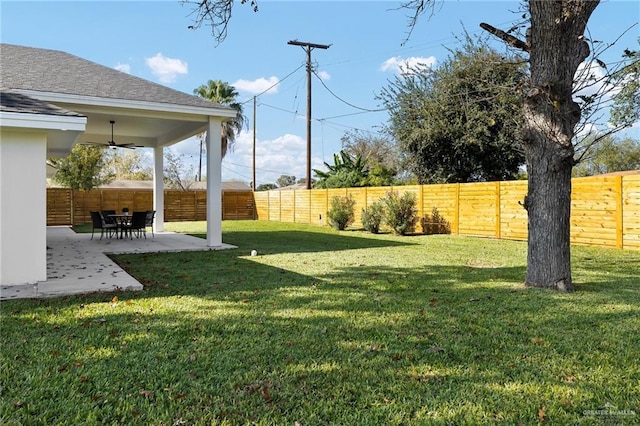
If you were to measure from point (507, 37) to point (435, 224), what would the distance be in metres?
10.2

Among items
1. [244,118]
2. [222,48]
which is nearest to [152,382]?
[222,48]

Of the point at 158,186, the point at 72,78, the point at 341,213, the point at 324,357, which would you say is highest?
the point at 72,78

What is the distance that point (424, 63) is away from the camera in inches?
833

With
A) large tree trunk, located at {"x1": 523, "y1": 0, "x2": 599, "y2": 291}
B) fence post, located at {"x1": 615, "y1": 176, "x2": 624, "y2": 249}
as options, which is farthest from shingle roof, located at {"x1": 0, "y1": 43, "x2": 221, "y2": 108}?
fence post, located at {"x1": 615, "y1": 176, "x2": 624, "y2": 249}

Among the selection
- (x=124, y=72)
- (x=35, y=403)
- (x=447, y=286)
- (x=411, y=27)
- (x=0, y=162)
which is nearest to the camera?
(x=35, y=403)

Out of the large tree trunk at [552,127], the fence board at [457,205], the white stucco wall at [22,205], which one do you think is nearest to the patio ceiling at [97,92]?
the white stucco wall at [22,205]

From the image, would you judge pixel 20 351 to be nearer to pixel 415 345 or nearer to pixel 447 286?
pixel 415 345

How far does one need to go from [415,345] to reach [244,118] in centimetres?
3239

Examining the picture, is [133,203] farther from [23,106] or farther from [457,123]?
[23,106]

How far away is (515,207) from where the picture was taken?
12.9 meters

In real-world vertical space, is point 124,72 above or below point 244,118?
below

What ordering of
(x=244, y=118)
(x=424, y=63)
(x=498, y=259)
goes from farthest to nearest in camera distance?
(x=244, y=118) < (x=424, y=63) < (x=498, y=259)

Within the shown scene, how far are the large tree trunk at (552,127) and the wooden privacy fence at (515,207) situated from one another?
614 millimetres

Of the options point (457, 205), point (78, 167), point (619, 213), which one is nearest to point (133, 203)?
point (78, 167)
